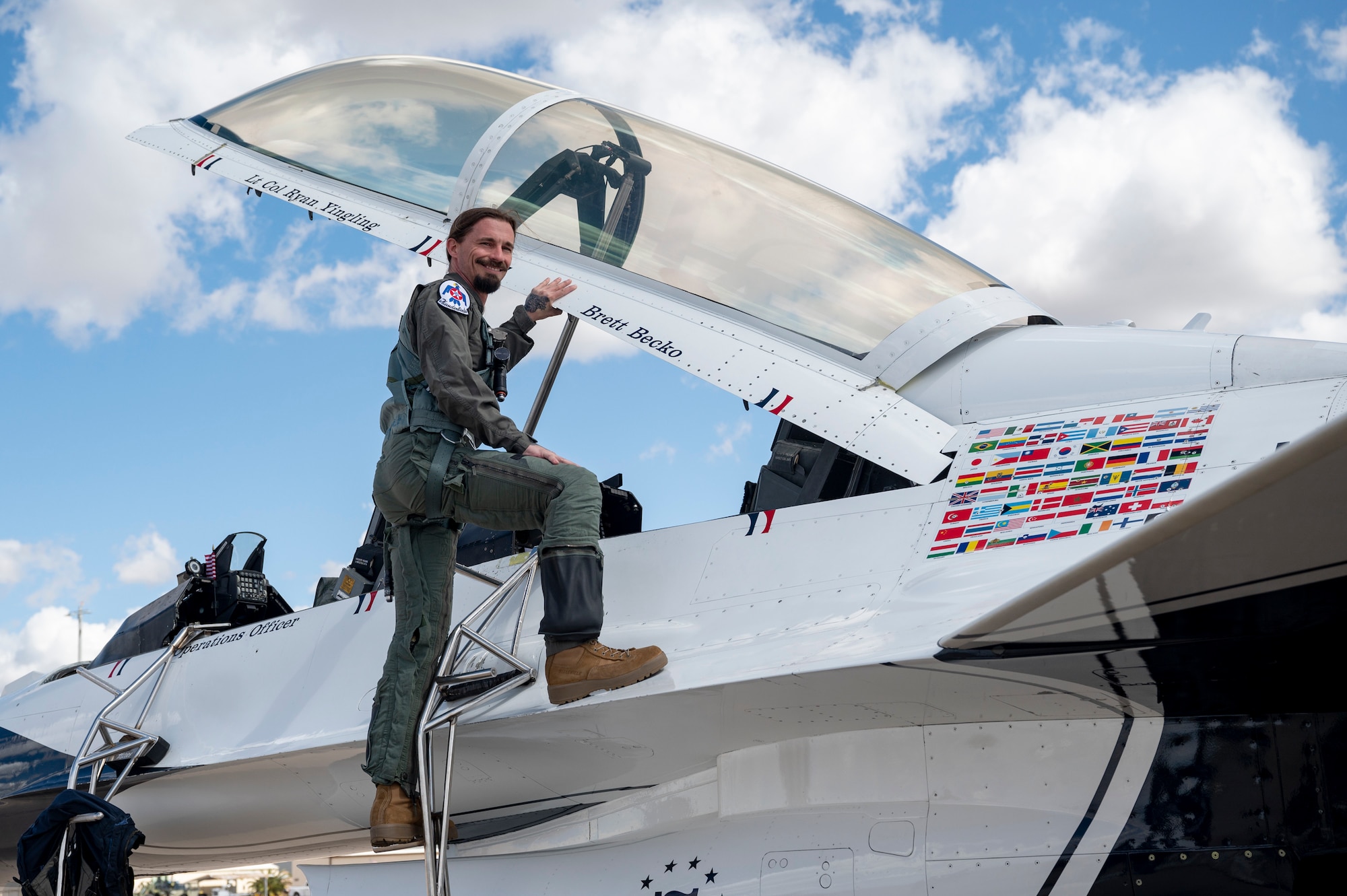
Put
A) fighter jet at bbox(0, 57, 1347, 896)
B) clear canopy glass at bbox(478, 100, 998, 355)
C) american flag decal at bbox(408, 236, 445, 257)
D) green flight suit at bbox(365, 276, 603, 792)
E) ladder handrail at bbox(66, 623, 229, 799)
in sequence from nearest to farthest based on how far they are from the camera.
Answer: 1. fighter jet at bbox(0, 57, 1347, 896)
2. green flight suit at bbox(365, 276, 603, 792)
3. clear canopy glass at bbox(478, 100, 998, 355)
4. american flag decal at bbox(408, 236, 445, 257)
5. ladder handrail at bbox(66, 623, 229, 799)

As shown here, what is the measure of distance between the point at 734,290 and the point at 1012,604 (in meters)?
2.37

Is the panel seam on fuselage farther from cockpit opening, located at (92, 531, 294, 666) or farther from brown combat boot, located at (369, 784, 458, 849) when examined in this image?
cockpit opening, located at (92, 531, 294, 666)

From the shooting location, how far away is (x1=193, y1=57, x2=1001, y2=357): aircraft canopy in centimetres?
432

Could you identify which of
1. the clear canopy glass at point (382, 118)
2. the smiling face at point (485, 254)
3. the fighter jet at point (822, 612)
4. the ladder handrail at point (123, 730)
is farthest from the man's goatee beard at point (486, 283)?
the ladder handrail at point (123, 730)

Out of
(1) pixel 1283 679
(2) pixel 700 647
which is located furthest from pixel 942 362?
(1) pixel 1283 679

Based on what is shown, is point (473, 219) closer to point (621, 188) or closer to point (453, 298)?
point (453, 298)

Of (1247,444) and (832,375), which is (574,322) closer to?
(832,375)

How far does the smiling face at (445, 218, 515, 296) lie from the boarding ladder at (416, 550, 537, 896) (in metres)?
1.04

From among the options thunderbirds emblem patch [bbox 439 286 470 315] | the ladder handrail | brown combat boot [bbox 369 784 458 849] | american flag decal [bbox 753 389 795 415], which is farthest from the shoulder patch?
the ladder handrail

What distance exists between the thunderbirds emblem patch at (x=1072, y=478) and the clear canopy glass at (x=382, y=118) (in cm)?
289

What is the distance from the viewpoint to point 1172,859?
9.47 feet

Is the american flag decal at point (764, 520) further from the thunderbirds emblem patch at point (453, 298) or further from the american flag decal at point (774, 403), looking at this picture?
the thunderbirds emblem patch at point (453, 298)

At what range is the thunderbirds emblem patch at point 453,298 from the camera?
3.76m

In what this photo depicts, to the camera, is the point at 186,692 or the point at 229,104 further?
the point at 229,104
